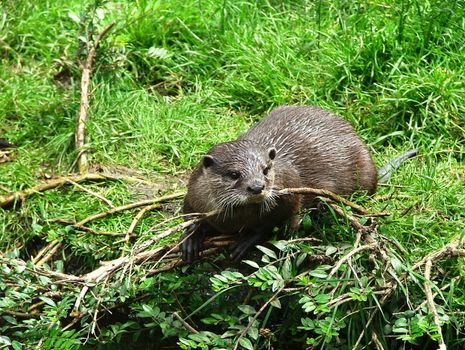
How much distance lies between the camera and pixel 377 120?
182 inches

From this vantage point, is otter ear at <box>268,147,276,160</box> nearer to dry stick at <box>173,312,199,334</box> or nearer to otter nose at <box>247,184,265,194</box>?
otter nose at <box>247,184,265,194</box>

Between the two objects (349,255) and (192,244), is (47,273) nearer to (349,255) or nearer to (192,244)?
(192,244)

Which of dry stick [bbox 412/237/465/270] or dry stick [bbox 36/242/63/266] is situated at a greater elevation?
dry stick [bbox 412/237/465/270]

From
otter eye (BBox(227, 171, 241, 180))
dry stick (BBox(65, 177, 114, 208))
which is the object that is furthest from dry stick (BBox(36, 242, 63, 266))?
otter eye (BBox(227, 171, 241, 180))

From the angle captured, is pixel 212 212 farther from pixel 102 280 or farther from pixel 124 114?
pixel 124 114

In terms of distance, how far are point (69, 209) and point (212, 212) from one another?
1.00 metres

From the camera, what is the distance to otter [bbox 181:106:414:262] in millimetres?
3525

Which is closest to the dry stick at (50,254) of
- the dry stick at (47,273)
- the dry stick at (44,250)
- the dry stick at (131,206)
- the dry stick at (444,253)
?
the dry stick at (44,250)

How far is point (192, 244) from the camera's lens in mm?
3635

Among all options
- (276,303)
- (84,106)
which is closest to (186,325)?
(276,303)

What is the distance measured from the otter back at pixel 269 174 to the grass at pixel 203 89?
0.19 metres

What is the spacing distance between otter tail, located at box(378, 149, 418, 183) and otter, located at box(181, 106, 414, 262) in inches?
6.2

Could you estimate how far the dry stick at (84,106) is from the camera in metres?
4.60

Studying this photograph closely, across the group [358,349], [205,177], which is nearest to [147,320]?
[205,177]
